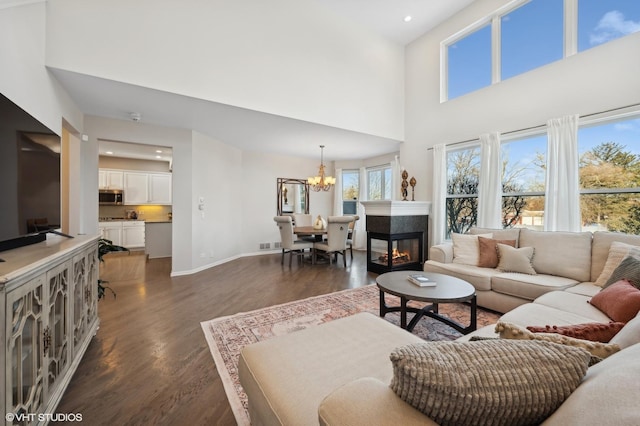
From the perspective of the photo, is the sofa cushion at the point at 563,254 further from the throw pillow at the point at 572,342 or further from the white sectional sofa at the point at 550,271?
the throw pillow at the point at 572,342

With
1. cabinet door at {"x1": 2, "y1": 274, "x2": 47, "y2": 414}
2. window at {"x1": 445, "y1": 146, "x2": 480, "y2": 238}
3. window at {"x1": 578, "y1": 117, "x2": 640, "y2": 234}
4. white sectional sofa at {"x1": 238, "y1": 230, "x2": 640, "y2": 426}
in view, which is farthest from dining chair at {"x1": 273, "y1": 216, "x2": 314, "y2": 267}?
window at {"x1": 578, "y1": 117, "x2": 640, "y2": 234}

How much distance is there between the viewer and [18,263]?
1.26 meters

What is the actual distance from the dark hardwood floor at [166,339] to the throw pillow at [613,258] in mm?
2649

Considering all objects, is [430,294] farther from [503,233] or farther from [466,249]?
[503,233]

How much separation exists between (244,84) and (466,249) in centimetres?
382

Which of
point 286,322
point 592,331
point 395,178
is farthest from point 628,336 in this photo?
point 395,178

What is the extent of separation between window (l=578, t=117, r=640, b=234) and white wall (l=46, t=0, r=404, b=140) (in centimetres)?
291

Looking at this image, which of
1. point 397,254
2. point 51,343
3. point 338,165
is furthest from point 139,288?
point 338,165

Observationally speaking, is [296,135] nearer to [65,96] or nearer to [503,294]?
[65,96]

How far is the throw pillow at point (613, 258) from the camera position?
7.88 feet

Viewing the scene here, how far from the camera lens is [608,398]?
0.48m

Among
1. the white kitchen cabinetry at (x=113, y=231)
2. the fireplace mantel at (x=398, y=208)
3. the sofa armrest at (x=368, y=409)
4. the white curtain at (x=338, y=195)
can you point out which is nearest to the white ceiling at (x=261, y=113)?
the white curtain at (x=338, y=195)

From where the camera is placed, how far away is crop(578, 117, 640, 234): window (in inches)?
116

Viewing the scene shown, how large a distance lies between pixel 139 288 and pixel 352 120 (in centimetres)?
439
